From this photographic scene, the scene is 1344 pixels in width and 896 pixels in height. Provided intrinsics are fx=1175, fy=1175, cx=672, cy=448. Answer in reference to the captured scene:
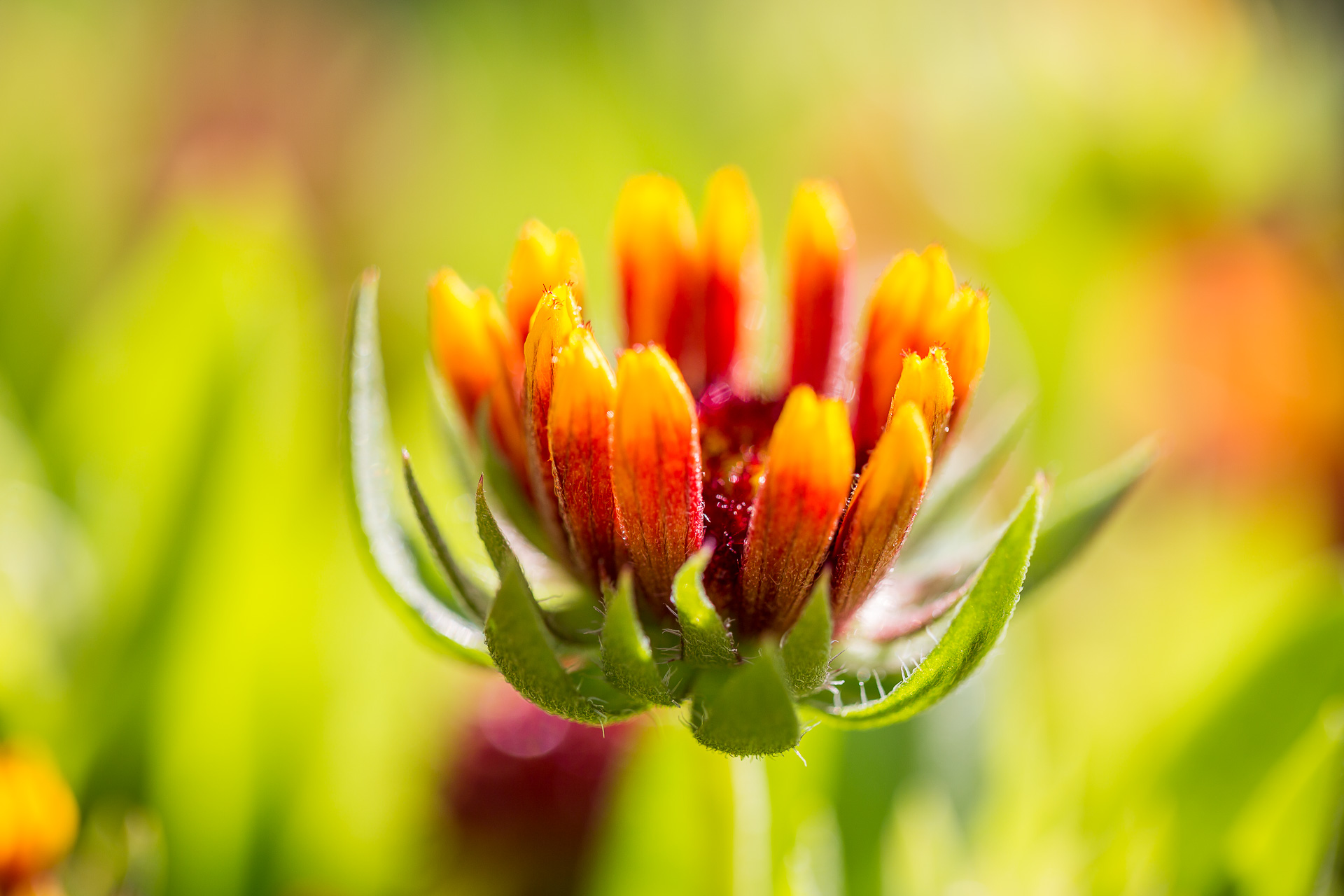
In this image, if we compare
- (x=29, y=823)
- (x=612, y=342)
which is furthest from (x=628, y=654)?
(x=612, y=342)

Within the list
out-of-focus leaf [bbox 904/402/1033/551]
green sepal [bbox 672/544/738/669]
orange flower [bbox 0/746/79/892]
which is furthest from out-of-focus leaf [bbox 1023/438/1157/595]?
orange flower [bbox 0/746/79/892]

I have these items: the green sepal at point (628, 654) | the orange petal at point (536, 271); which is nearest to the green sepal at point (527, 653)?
the green sepal at point (628, 654)

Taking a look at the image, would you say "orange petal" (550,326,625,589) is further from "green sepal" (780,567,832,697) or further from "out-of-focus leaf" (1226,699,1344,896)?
"out-of-focus leaf" (1226,699,1344,896)

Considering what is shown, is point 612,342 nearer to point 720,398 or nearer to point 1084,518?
point 720,398

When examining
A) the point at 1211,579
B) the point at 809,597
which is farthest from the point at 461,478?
the point at 1211,579

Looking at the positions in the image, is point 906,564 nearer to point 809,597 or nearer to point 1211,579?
point 809,597
